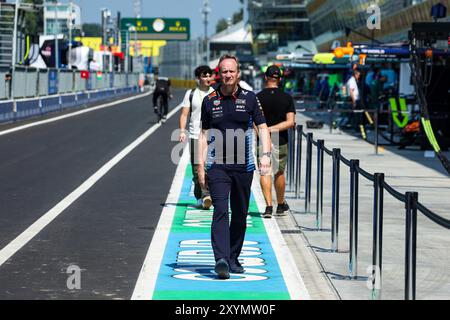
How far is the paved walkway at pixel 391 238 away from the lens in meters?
10.3

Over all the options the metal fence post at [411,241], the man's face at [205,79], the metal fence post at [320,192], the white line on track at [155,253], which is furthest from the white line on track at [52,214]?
the metal fence post at [411,241]

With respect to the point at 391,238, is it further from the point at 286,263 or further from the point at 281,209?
the point at 281,209

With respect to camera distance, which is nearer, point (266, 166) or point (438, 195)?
point (266, 166)

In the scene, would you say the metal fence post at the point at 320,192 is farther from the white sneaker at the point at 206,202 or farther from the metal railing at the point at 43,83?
the metal railing at the point at 43,83

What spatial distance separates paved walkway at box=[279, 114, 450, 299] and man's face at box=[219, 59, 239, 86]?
1.75 m

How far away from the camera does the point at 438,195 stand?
18062mm

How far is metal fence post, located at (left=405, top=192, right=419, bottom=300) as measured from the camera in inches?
322

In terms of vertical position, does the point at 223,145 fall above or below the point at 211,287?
above

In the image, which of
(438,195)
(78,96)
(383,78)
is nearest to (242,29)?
(78,96)

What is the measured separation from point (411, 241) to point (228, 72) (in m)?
2.81

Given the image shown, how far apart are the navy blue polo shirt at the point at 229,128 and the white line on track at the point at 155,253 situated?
1057 millimetres

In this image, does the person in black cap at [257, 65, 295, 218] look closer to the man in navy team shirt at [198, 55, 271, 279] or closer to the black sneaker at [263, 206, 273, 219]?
the black sneaker at [263, 206, 273, 219]

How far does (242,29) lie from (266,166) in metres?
185
